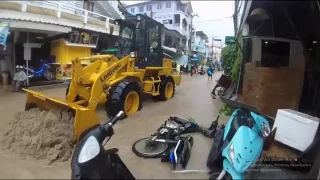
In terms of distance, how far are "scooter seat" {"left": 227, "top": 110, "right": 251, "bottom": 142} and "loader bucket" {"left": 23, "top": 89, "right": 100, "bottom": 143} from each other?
6.58 ft

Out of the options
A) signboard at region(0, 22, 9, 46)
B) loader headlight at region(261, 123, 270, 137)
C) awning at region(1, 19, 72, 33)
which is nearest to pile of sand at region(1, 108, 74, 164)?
loader headlight at region(261, 123, 270, 137)

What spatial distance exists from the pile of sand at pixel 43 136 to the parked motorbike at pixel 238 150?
226 cm

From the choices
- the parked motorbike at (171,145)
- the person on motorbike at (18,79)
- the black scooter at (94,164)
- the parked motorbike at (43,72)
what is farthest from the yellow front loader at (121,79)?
the parked motorbike at (43,72)

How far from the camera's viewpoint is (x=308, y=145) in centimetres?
276

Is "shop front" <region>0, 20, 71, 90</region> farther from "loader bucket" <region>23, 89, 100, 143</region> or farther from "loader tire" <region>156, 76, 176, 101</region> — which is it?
"loader tire" <region>156, 76, 176, 101</region>

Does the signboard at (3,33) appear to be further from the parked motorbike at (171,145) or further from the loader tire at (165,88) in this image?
the parked motorbike at (171,145)

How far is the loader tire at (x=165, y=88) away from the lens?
8.60 meters

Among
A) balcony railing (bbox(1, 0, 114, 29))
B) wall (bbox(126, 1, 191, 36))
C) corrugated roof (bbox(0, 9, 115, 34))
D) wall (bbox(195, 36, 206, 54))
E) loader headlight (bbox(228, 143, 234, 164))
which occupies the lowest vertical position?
loader headlight (bbox(228, 143, 234, 164))

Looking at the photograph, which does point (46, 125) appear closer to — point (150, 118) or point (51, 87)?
point (150, 118)

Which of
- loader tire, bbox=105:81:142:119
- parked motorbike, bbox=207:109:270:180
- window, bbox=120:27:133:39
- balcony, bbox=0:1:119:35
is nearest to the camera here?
parked motorbike, bbox=207:109:270:180

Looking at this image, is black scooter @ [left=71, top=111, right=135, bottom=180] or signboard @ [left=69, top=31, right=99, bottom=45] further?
signboard @ [left=69, top=31, right=99, bottom=45]

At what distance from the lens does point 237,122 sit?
10.3ft

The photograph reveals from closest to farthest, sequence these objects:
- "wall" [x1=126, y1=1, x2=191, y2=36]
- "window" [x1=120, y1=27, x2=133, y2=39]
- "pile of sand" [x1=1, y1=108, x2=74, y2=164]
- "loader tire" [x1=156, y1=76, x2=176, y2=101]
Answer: "pile of sand" [x1=1, y1=108, x2=74, y2=164], "window" [x1=120, y1=27, x2=133, y2=39], "loader tire" [x1=156, y1=76, x2=176, y2=101], "wall" [x1=126, y1=1, x2=191, y2=36]

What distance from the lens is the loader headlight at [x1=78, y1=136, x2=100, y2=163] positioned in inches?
81.0
